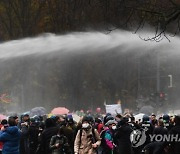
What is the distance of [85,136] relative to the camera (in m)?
17.3

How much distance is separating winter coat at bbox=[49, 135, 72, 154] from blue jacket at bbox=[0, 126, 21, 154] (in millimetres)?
944

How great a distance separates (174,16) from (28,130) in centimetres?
709

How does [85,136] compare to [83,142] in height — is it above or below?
above

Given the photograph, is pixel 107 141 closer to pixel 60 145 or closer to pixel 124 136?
pixel 124 136

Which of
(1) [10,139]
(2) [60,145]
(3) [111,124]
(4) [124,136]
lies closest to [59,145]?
(2) [60,145]

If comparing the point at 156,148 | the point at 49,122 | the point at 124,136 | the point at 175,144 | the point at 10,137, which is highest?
the point at 49,122

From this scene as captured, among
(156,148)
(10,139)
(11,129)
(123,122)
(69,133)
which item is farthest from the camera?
(123,122)

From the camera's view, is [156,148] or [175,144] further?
[156,148]

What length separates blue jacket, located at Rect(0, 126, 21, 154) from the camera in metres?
16.9

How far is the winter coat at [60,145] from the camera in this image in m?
17.3

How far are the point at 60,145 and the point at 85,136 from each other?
0.69 meters

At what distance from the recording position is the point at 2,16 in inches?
1858

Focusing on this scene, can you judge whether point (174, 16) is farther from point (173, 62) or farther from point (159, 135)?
→ point (173, 62)

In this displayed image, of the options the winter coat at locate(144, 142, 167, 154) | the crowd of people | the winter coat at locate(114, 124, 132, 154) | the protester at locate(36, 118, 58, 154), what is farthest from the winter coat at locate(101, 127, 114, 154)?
the winter coat at locate(144, 142, 167, 154)
